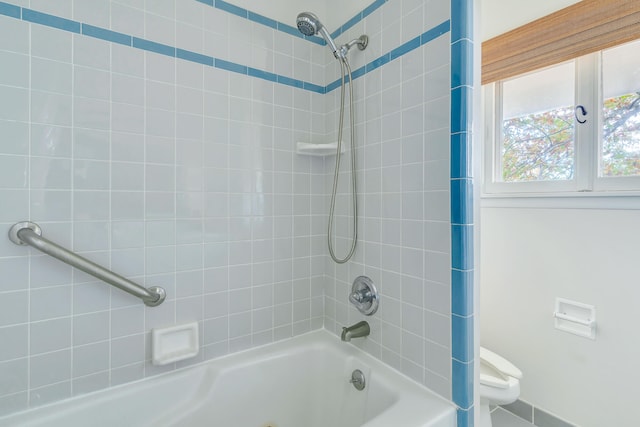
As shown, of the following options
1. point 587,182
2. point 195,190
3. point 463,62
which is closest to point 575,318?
point 587,182

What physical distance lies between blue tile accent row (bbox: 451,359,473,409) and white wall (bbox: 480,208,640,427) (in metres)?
0.75

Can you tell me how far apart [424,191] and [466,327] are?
467 mm

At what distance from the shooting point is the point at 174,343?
1129 millimetres

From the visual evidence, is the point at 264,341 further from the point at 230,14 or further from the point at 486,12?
the point at 486,12

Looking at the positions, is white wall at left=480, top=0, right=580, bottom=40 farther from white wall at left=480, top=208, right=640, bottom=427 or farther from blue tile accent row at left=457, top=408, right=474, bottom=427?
blue tile accent row at left=457, top=408, right=474, bottom=427

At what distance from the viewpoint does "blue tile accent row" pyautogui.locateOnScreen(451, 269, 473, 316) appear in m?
0.92

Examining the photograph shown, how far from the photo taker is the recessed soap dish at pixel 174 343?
1.08 meters

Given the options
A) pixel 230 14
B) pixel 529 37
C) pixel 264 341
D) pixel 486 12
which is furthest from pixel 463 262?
pixel 486 12

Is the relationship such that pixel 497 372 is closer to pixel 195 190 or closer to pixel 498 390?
pixel 498 390

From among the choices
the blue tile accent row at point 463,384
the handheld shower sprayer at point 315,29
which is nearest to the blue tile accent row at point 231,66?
the handheld shower sprayer at point 315,29

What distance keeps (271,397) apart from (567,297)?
5.35ft

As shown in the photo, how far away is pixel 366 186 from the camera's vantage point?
4.19 feet

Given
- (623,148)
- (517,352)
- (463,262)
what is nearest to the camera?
(463,262)

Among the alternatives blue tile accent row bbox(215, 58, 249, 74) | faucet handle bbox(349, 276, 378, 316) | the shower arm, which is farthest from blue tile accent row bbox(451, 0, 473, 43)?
faucet handle bbox(349, 276, 378, 316)
